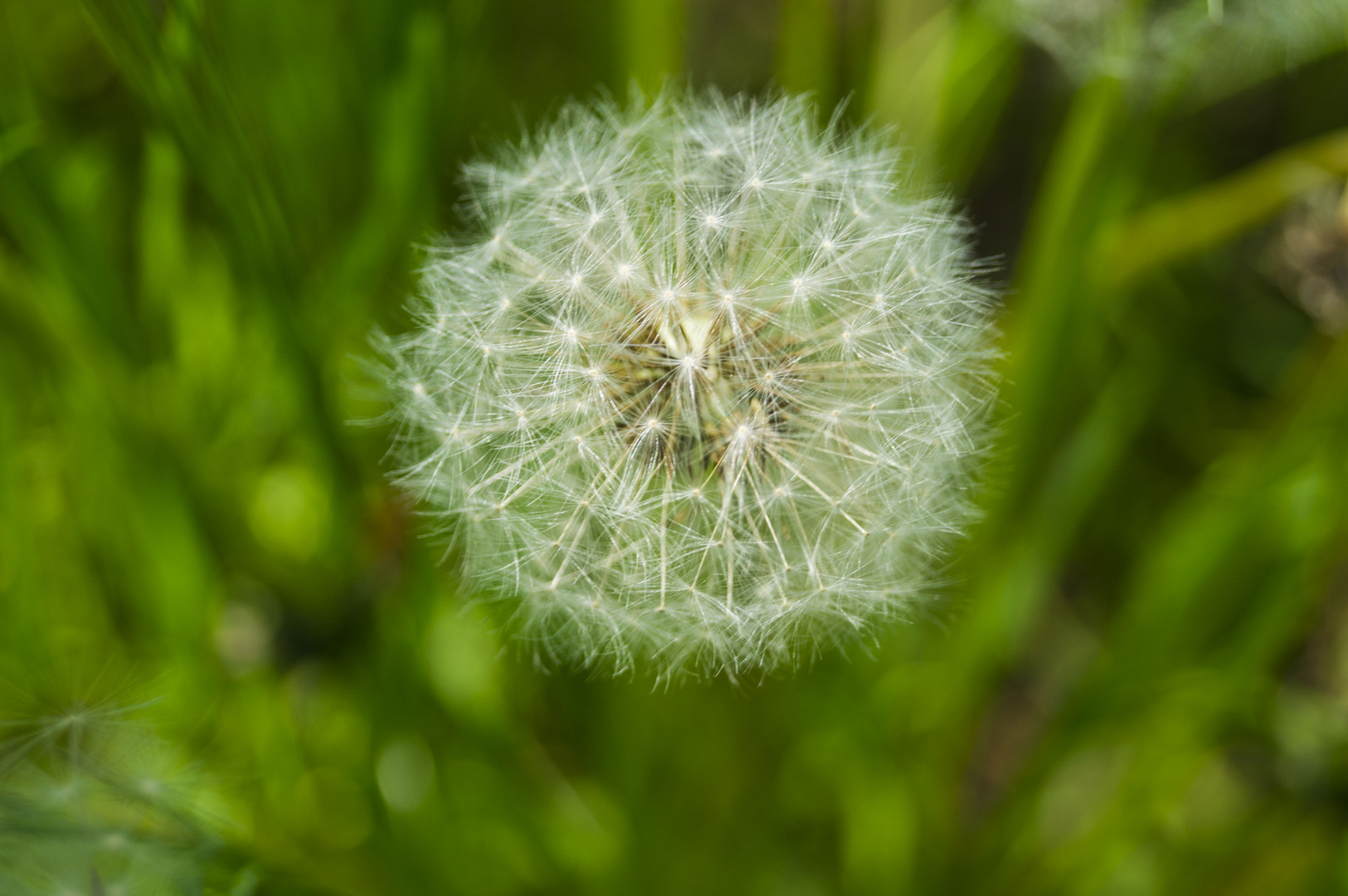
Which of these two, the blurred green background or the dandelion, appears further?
the blurred green background

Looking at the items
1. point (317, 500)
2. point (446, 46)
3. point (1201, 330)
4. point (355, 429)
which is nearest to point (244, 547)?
point (317, 500)

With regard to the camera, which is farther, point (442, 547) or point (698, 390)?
point (442, 547)

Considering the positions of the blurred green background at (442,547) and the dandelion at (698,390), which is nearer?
the dandelion at (698,390)

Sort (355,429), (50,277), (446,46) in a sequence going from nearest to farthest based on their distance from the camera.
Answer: (446,46) < (50,277) < (355,429)

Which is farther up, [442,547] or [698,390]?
[698,390]

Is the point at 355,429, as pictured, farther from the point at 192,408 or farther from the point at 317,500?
the point at 192,408
